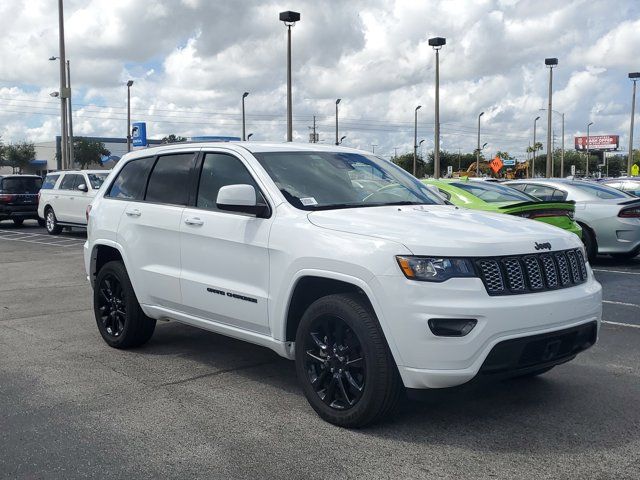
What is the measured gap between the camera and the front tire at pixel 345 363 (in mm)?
4230

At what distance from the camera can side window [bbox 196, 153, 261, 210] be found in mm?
5484

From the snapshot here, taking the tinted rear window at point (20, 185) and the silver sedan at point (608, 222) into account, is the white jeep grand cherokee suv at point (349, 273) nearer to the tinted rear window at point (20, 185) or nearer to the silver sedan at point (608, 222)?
the silver sedan at point (608, 222)

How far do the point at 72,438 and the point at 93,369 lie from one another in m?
1.62

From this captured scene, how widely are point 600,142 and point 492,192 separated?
139 meters

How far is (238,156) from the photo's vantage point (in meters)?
5.51

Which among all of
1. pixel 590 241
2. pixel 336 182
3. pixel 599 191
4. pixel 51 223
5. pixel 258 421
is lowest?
pixel 258 421

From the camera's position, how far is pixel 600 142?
140500 mm

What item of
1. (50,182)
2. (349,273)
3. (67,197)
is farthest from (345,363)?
(50,182)

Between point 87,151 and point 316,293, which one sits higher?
point 87,151

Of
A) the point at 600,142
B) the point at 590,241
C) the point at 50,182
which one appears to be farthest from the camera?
the point at 600,142

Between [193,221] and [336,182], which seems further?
[193,221]

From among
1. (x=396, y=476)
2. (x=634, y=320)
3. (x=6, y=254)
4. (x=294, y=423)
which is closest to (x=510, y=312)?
(x=396, y=476)

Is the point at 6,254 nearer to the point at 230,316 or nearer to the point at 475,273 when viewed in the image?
the point at 230,316

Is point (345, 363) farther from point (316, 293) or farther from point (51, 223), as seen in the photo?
point (51, 223)
